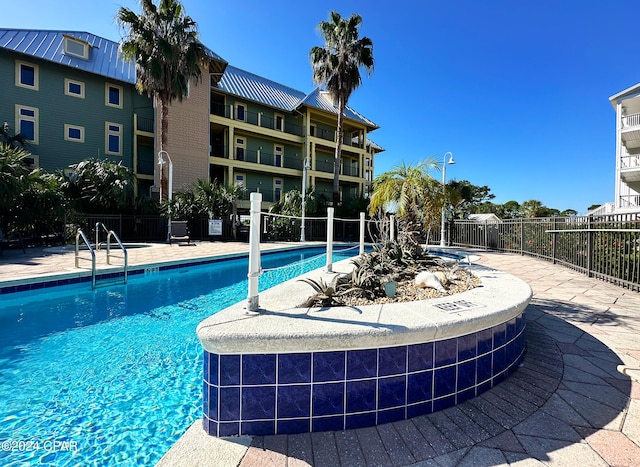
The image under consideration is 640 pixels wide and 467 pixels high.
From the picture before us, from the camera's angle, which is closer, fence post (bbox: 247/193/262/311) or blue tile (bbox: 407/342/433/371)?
blue tile (bbox: 407/342/433/371)

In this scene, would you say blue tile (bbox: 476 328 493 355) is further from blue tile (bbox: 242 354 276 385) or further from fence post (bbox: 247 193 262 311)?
fence post (bbox: 247 193 262 311)

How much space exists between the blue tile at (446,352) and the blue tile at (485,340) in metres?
0.24

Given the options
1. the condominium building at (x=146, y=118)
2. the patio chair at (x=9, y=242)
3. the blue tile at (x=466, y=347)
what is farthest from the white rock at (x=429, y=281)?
the condominium building at (x=146, y=118)

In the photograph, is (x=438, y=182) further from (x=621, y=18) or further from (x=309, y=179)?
(x=309, y=179)

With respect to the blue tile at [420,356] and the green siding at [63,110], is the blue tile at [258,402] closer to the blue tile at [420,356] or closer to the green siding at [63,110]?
the blue tile at [420,356]

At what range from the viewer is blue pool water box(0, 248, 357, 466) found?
2.01 metres

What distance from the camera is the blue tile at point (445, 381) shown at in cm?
186

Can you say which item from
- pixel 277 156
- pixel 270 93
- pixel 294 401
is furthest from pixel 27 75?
pixel 294 401

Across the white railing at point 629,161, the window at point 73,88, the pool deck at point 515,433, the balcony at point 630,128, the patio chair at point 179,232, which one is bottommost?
the pool deck at point 515,433

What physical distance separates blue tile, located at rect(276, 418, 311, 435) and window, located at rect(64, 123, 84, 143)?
21.0 m

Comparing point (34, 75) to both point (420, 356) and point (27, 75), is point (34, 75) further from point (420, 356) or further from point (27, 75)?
point (420, 356)

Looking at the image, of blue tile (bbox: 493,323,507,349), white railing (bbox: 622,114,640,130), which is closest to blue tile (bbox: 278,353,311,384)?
blue tile (bbox: 493,323,507,349)

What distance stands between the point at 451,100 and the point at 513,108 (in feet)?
13.6

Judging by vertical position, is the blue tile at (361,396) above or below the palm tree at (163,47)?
below
